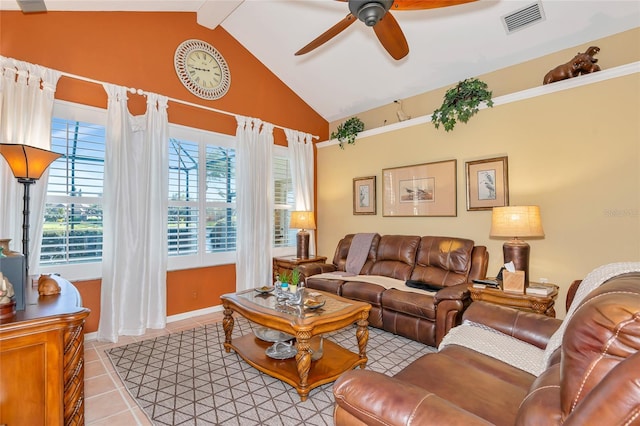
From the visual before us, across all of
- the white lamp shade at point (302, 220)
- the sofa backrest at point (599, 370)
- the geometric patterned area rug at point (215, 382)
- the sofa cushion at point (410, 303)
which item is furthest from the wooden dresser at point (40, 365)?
the white lamp shade at point (302, 220)

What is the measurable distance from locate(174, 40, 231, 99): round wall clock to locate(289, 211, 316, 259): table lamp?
2078mm

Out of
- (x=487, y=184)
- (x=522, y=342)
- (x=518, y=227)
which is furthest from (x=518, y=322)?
(x=487, y=184)

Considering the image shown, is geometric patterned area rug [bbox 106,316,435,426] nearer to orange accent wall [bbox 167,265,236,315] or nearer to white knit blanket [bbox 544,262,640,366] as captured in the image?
orange accent wall [bbox 167,265,236,315]

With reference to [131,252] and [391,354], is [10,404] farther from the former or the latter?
[391,354]

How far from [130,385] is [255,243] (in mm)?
2359

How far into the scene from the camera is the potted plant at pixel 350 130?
5.00 meters

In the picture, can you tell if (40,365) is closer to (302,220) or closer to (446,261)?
(446,261)

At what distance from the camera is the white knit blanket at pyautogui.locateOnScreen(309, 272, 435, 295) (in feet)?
11.3

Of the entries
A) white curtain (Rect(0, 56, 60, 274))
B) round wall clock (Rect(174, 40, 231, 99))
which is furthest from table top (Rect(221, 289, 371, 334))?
round wall clock (Rect(174, 40, 231, 99))

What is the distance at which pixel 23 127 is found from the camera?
2.81m

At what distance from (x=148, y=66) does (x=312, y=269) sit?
10.8ft

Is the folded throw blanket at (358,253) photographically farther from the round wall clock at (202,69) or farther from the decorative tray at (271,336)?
the round wall clock at (202,69)

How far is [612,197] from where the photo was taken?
2.84m

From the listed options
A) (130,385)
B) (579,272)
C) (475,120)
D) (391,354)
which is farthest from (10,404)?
(475,120)
